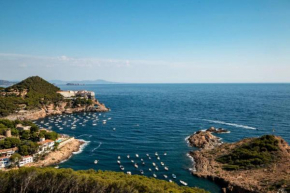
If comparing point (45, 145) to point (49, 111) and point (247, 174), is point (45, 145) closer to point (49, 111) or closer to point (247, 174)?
point (247, 174)

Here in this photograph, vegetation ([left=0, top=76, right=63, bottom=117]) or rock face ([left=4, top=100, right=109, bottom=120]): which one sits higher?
vegetation ([left=0, top=76, right=63, bottom=117])

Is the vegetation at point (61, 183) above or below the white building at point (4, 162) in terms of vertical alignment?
above

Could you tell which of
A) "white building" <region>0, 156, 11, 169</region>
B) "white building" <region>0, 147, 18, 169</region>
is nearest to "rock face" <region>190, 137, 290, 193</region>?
"white building" <region>0, 156, 11, 169</region>

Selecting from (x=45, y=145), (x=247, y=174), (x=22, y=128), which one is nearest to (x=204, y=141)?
(x=247, y=174)

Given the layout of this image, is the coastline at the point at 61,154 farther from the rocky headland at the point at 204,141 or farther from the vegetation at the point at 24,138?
the rocky headland at the point at 204,141

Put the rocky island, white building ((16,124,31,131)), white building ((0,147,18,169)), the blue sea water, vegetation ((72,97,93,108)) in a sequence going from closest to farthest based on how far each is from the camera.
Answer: the rocky island
white building ((0,147,18,169))
the blue sea water
white building ((16,124,31,131))
vegetation ((72,97,93,108))

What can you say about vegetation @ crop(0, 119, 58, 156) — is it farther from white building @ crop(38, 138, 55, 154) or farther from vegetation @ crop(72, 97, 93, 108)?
vegetation @ crop(72, 97, 93, 108)

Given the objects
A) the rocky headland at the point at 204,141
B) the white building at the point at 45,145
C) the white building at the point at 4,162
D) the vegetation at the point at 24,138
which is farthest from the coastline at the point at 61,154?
the rocky headland at the point at 204,141
